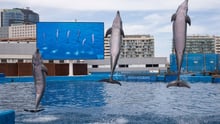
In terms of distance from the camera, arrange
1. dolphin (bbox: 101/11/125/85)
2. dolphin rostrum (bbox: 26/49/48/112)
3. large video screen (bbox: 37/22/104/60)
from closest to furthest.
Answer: dolphin (bbox: 101/11/125/85)
dolphin rostrum (bbox: 26/49/48/112)
large video screen (bbox: 37/22/104/60)

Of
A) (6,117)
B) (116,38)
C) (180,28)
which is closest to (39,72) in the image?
(6,117)

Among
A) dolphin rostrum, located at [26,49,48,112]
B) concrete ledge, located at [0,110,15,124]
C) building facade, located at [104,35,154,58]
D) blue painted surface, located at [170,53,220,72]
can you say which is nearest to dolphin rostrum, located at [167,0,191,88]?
dolphin rostrum, located at [26,49,48,112]

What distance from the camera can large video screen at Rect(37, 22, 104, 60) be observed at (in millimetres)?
48438

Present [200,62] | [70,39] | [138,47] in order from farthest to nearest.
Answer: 1. [138,47]
2. [200,62]
3. [70,39]

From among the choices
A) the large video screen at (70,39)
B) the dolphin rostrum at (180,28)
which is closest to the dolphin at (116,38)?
the dolphin rostrum at (180,28)

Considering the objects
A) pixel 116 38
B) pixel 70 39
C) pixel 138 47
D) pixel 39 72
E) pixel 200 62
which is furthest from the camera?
pixel 138 47

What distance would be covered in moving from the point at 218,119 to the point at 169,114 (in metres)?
2.14

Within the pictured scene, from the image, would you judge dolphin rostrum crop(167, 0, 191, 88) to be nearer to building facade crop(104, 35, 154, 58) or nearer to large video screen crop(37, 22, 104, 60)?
large video screen crop(37, 22, 104, 60)

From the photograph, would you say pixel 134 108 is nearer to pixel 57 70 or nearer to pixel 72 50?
pixel 72 50

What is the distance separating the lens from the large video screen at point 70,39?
4844 cm

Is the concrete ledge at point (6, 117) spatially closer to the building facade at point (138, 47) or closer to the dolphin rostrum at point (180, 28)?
the dolphin rostrum at point (180, 28)

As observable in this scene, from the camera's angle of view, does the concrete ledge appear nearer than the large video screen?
Yes

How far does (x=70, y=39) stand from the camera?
49000 millimetres

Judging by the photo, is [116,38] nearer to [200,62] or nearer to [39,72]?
[39,72]
